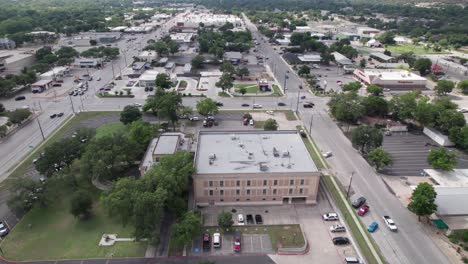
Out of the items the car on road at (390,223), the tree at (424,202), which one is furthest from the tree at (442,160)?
the car on road at (390,223)

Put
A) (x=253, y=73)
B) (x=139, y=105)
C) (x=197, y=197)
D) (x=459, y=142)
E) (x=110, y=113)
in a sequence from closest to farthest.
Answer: (x=197, y=197) < (x=459, y=142) < (x=110, y=113) < (x=139, y=105) < (x=253, y=73)

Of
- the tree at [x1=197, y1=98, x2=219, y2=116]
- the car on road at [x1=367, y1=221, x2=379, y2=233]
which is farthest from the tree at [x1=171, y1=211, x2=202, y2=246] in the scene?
the tree at [x1=197, y1=98, x2=219, y2=116]

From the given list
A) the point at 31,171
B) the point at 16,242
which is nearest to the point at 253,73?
the point at 31,171

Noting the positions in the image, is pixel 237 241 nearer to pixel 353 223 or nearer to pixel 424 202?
pixel 353 223

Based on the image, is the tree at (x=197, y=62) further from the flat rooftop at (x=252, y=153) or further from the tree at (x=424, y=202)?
the tree at (x=424, y=202)

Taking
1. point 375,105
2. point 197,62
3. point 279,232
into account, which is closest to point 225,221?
point 279,232

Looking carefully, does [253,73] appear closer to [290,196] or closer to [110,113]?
[110,113]
